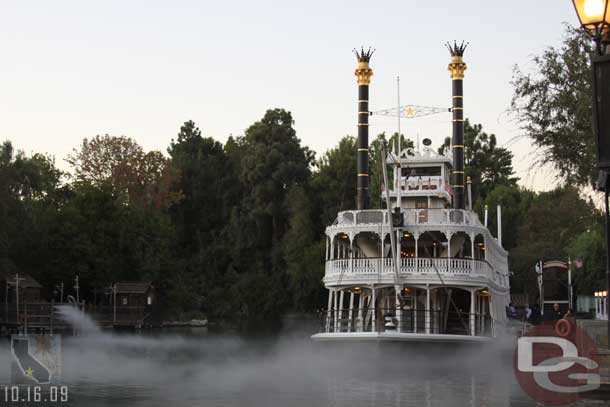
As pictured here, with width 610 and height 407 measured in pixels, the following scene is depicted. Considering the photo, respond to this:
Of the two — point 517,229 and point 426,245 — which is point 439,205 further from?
point 517,229

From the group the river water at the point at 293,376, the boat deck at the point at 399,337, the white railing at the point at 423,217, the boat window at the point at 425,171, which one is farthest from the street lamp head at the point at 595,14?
the boat window at the point at 425,171

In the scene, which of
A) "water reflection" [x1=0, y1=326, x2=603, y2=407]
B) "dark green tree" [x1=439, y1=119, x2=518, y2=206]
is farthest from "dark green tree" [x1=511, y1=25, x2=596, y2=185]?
"dark green tree" [x1=439, y1=119, x2=518, y2=206]

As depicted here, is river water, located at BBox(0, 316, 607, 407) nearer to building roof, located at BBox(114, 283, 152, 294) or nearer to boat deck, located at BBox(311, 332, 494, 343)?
boat deck, located at BBox(311, 332, 494, 343)

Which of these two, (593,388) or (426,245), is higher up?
(426,245)

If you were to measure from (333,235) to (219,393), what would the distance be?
1362cm

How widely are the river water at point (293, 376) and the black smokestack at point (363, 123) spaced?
817 centimetres

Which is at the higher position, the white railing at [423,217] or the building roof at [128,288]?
the white railing at [423,217]

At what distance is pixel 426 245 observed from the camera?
40.3 m

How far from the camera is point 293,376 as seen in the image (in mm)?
31203

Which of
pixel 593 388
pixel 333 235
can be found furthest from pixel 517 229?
pixel 593 388

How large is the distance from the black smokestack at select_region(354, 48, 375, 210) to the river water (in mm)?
8169

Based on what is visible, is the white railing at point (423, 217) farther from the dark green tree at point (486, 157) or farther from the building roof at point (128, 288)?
the dark green tree at point (486, 157)

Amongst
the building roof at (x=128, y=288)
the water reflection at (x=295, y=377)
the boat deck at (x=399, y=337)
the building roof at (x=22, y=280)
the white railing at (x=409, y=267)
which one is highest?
the white railing at (x=409, y=267)

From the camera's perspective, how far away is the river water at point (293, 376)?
23.4 metres
